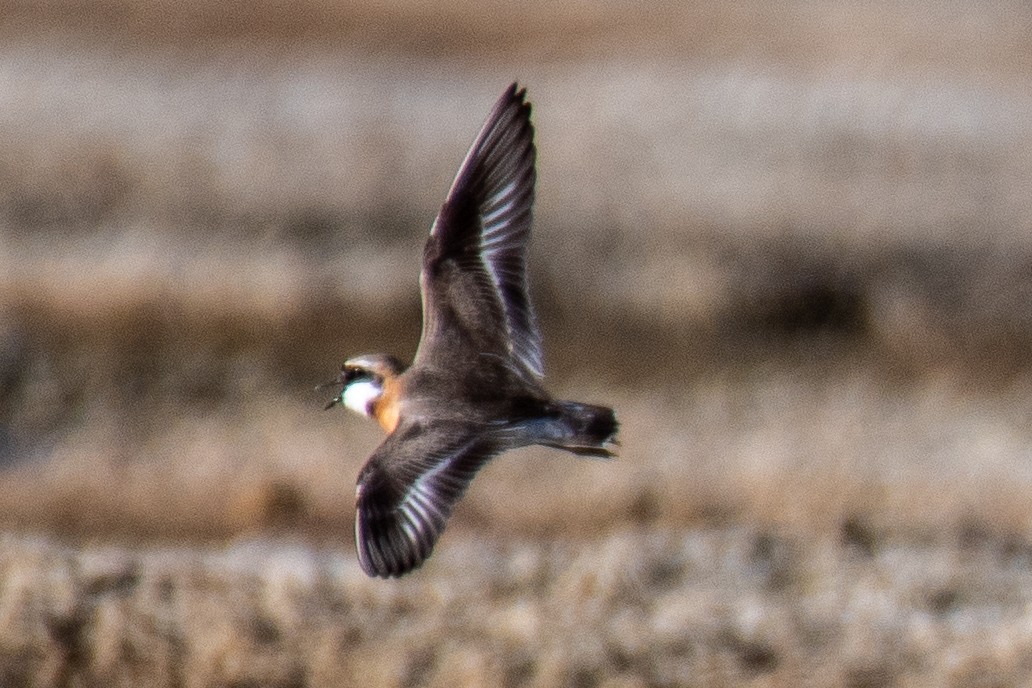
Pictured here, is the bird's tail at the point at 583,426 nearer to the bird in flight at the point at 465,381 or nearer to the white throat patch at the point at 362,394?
the bird in flight at the point at 465,381

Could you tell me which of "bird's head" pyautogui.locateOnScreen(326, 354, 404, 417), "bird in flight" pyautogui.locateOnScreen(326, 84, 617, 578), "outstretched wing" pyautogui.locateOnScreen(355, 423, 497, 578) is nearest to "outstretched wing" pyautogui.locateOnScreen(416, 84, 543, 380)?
"bird in flight" pyautogui.locateOnScreen(326, 84, 617, 578)

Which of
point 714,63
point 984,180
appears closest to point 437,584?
point 984,180

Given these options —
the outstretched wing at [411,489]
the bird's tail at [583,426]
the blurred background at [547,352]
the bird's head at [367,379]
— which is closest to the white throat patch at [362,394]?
the bird's head at [367,379]

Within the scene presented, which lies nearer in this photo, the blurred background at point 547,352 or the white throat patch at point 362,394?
the white throat patch at point 362,394

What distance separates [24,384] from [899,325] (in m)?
9.69

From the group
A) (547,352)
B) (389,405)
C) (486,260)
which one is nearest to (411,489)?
(389,405)

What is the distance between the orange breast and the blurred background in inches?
125

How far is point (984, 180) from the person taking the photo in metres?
20.3

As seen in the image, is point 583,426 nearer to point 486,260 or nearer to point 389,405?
point 389,405

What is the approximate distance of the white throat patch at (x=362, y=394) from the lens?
727 centimetres

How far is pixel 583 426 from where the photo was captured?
713cm

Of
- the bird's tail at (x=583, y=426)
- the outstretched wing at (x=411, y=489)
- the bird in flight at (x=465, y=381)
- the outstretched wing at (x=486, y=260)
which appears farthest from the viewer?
the outstretched wing at (x=486, y=260)

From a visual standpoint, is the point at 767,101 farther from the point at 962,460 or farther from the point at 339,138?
the point at 962,460

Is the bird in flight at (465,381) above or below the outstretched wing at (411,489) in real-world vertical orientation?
above
